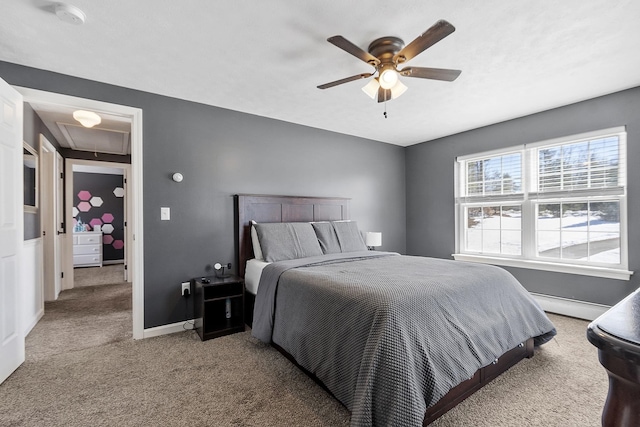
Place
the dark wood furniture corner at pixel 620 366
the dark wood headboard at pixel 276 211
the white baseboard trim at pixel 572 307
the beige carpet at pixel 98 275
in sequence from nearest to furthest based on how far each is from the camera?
the dark wood furniture corner at pixel 620 366
the white baseboard trim at pixel 572 307
the dark wood headboard at pixel 276 211
the beige carpet at pixel 98 275

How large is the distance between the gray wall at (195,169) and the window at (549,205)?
7.58 ft

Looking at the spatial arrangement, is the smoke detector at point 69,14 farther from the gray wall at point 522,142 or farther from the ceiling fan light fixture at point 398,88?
the gray wall at point 522,142

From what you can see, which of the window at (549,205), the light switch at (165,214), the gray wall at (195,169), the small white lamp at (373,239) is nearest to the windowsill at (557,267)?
the window at (549,205)

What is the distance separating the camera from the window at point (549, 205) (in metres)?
3.22

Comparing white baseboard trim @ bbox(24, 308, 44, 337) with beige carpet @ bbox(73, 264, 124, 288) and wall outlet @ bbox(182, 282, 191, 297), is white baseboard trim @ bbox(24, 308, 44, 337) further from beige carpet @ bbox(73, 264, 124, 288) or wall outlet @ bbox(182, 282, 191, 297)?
beige carpet @ bbox(73, 264, 124, 288)

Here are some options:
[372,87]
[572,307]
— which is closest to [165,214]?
[372,87]

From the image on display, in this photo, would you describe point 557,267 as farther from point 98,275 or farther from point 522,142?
point 98,275

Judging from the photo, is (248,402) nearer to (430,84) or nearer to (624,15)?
(430,84)

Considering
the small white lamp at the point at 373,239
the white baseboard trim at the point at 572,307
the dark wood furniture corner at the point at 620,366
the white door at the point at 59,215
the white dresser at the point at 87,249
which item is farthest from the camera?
the white dresser at the point at 87,249

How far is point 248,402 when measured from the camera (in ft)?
6.24

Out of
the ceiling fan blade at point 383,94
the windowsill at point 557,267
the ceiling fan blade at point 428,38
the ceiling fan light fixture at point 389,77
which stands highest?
the ceiling fan blade at point 428,38

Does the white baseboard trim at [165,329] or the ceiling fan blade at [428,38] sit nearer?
the ceiling fan blade at [428,38]

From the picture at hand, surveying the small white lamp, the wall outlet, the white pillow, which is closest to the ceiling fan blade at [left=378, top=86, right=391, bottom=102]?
the white pillow

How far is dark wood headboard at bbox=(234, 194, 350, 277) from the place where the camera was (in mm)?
3488
